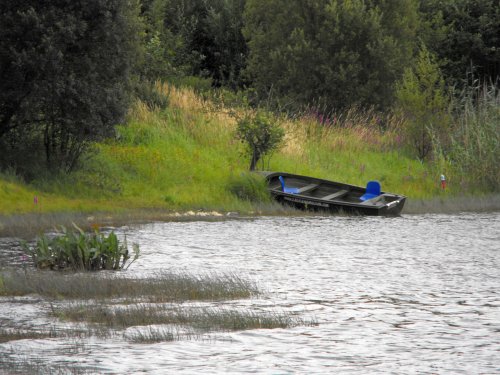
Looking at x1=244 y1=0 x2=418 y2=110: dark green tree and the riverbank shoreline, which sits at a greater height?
x1=244 y1=0 x2=418 y2=110: dark green tree

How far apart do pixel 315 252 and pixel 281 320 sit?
781cm

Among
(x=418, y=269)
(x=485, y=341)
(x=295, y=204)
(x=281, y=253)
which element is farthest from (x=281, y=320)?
(x=295, y=204)

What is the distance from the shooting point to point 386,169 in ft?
121

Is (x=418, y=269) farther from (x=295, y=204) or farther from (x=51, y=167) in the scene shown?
(x=51, y=167)

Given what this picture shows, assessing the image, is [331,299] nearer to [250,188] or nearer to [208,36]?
[250,188]

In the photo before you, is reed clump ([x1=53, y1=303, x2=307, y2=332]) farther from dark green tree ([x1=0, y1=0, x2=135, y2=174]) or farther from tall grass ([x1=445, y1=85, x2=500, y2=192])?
tall grass ([x1=445, y1=85, x2=500, y2=192])

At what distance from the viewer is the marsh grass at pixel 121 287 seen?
47.5 ft

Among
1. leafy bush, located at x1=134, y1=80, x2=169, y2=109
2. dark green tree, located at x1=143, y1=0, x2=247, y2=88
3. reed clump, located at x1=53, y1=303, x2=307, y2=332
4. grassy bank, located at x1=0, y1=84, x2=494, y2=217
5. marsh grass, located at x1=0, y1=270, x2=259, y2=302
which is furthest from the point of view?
dark green tree, located at x1=143, y1=0, x2=247, y2=88

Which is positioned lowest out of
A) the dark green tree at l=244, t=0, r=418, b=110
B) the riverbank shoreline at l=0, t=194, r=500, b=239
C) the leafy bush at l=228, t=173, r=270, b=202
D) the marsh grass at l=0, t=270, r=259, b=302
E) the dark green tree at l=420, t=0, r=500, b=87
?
the marsh grass at l=0, t=270, r=259, b=302

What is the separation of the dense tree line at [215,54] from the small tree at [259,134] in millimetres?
3812

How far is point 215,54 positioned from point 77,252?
3712 centimetres

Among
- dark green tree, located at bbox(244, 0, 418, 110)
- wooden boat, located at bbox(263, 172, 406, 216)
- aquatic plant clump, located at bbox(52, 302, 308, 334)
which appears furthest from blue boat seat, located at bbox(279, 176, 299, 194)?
aquatic plant clump, located at bbox(52, 302, 308, 334)

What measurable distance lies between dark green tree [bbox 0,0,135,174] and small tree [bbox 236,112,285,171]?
425cm

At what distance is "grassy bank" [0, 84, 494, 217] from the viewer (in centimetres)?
2738
